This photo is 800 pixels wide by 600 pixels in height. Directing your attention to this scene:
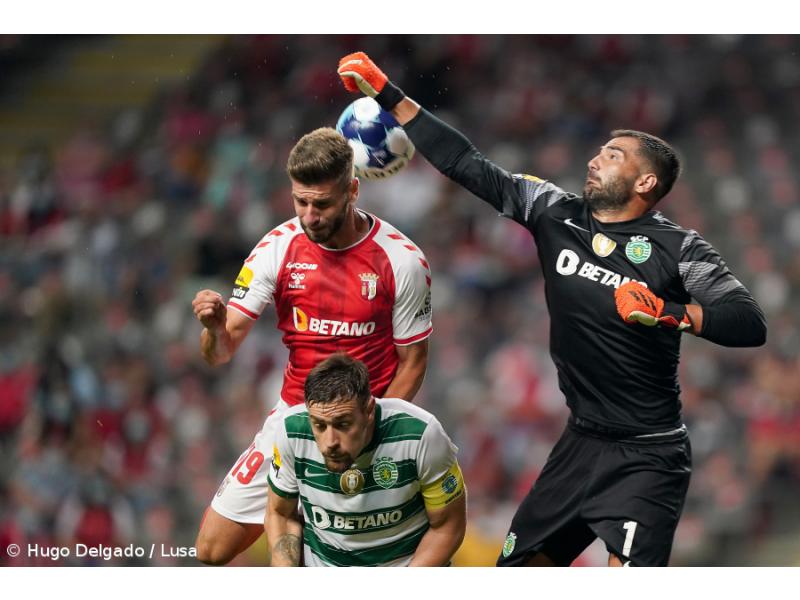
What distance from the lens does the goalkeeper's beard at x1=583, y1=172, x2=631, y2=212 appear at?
4.11 metres

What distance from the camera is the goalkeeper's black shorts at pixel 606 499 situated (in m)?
3.88

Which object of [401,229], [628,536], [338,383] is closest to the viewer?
[338,383]

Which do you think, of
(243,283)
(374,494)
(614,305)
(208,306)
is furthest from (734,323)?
(243,283)

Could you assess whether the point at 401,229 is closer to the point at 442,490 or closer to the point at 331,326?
the point at 331,326

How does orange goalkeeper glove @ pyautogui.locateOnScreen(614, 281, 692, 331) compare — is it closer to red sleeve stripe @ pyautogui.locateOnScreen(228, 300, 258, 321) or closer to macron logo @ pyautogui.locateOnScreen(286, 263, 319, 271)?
macron logo @ pyautogui.locateOnScreen(286, 263, 319, 271)

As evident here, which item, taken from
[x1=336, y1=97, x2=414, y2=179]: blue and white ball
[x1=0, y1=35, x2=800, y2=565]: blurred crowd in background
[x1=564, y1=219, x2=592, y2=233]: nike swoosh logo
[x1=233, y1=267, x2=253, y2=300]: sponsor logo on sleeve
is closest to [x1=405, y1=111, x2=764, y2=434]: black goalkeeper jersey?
[x1=564, y1=219, x2=592, y2=233]: nike swoosh logo

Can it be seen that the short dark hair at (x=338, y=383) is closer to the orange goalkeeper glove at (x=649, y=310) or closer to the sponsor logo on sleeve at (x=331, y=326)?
the sponsor logo on sleeve at (x=331, y=326)

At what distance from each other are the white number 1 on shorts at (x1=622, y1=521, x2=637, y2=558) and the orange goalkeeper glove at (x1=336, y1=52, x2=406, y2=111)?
1.83 meters

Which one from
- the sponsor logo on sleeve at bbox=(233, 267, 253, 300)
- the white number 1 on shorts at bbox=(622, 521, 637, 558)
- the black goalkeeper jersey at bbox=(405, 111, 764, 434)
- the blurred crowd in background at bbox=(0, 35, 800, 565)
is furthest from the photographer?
the blurred crowd in background at bbox=(0, 35, 800, 565)

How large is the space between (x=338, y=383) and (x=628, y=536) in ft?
3.86

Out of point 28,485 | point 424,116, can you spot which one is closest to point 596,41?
point 424,116

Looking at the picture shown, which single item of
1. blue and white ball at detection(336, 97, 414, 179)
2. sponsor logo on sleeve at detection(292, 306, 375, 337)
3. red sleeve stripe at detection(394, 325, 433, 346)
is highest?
blue and white ball at detection(336, 97, 414, 179)

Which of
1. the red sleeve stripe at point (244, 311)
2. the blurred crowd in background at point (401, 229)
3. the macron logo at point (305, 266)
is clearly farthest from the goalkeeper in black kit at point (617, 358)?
the blurred crowd in background at point (401, 229)

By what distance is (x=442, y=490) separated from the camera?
154 inches
